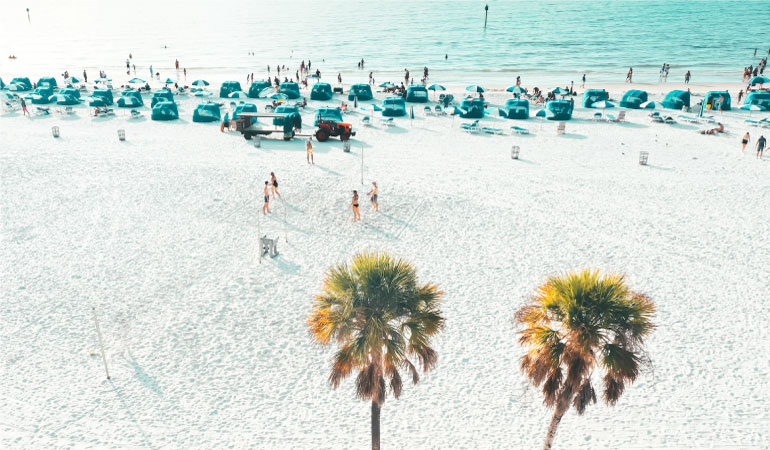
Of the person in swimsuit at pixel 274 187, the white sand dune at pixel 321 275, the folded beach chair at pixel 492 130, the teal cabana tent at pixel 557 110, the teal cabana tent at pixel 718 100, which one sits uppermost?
the teal cabana tent at pixel 718 100

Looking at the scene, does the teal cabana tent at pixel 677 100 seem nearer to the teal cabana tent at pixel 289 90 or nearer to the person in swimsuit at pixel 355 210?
the teal cabana tent at pixel 289 90

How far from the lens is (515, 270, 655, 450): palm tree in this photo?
7.43 meters

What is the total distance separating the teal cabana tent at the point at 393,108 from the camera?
35.8 m

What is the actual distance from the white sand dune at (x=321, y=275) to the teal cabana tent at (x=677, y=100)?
33.3ft

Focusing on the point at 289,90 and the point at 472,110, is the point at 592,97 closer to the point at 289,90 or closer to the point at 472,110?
the point at 472,110

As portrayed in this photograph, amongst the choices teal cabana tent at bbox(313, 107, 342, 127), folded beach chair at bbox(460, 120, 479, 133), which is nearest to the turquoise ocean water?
folded beach chair at bbox(460, 120, 479, 133)

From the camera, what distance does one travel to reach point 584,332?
743cm

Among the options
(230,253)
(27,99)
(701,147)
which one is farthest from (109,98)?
(701,147)

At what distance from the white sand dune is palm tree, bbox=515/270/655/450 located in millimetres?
2755

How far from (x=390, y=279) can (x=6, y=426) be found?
8.16m

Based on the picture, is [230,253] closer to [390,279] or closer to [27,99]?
[390,279]

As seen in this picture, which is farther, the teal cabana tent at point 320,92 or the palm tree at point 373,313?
the teal cabana tent at point 320,92

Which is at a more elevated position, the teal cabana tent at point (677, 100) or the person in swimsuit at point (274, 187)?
the teal cabana tent at point (677, 100)

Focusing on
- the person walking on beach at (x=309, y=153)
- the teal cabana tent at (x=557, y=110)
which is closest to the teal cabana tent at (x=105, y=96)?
the person walking on beach at (x=309, y=153)
